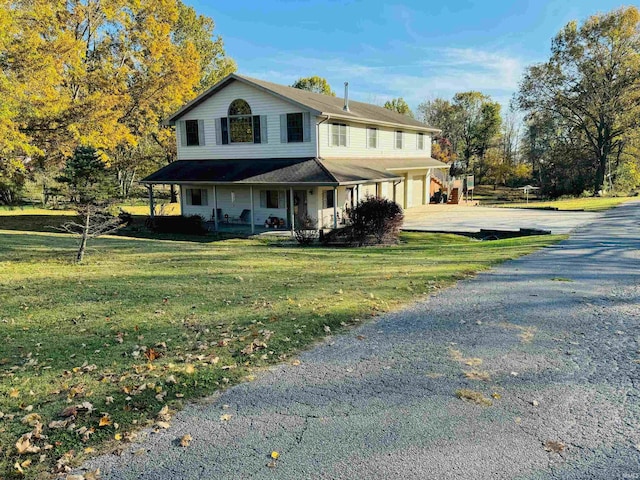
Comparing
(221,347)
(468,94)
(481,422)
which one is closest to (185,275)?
(221,347)

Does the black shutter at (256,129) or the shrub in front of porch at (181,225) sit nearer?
the shrub in front of porch at (181,225)

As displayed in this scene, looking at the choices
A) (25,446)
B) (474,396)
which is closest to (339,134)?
(474,396)

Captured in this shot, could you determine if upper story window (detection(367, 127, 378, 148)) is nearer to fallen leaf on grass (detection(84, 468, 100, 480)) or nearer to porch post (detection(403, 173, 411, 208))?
porch post (detection(403, 173, 411, 208))

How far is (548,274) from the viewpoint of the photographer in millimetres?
8789

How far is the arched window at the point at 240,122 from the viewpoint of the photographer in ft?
71.5

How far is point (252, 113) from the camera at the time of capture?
2159 cm

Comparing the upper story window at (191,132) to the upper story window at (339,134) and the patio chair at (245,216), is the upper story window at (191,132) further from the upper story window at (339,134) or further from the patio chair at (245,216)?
the upper story window at (339,134)

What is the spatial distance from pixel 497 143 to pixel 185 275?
53377 millimetres

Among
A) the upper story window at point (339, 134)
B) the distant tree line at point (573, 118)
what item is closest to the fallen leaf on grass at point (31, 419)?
the upper story window at point (339, 134)

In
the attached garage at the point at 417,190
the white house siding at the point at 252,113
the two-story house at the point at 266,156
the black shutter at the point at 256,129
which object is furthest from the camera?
the attached garage at the point at 417,190

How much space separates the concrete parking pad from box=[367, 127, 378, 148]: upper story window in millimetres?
4502

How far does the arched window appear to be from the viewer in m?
21.8

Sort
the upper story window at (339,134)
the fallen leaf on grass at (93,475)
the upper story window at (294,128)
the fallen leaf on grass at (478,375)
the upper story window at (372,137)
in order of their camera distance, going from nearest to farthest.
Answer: the fallen leaf on grass at (93,475)
the fallen leaf on grass at (478,375)
the upper story window at (294,128)
the upper story window at (339,134)
the upper story window at (372,137)

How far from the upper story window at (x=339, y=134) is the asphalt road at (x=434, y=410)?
16552mm
